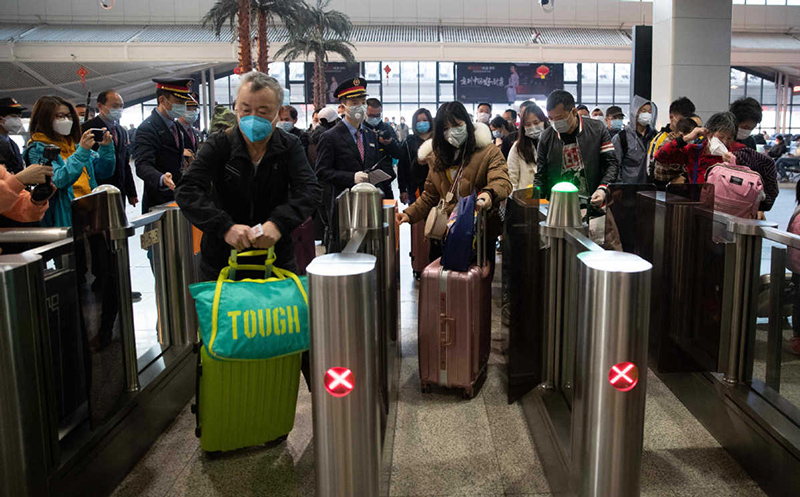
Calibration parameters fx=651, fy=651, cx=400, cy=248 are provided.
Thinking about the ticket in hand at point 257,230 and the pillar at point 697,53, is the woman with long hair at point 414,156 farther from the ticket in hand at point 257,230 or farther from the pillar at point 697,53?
the pillar at point 697,53

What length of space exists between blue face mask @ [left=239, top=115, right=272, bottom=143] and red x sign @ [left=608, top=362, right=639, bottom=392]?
65.2 inches

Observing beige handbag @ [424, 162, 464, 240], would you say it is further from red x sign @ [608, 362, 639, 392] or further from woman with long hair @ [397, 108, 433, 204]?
red x sign @ [608, 362, 639, 392]

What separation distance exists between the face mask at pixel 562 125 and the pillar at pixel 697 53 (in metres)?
6.60

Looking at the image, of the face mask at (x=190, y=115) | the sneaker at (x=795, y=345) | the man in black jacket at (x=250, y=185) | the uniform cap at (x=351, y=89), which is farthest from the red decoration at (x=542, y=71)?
the man in black jacket at (x=250, y=185)

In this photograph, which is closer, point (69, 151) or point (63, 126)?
point (63, 126)

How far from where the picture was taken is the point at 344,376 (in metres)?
1.75

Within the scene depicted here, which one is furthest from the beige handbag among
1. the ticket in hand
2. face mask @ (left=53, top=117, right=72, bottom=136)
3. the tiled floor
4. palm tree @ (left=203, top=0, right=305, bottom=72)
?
palm tree @ (left=203, top=0, right=305, bottom=72)

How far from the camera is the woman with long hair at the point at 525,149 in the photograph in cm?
522

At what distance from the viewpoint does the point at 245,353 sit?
7.78 feet

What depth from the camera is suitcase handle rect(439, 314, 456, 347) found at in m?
3.48

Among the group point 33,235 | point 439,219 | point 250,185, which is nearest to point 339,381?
point 250,185

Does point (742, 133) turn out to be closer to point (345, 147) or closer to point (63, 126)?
point (345, 147)

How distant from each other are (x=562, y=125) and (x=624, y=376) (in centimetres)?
263

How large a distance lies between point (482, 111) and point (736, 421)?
5.85m
